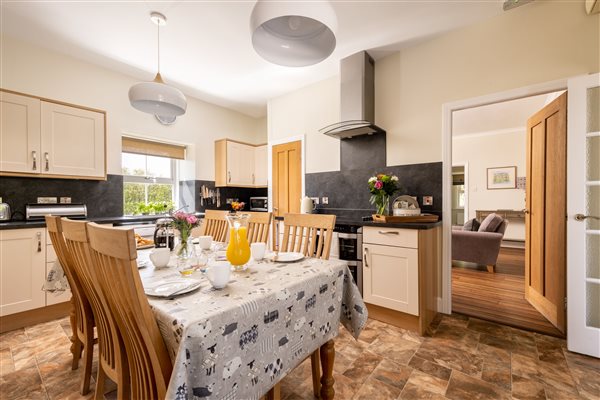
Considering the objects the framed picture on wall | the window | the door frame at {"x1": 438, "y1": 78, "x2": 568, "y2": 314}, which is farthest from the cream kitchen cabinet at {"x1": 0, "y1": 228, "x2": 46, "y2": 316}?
the framed picture on wall

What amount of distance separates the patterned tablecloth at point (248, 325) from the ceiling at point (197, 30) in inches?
86.2

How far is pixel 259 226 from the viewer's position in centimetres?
208

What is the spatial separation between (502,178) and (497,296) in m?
4.31

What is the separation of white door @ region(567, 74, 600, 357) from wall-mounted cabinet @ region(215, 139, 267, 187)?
365 centimetres

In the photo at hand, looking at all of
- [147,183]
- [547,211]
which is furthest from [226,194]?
[547,211]

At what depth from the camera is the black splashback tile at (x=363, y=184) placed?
8.78ft

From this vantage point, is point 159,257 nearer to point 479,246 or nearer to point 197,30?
point 197,30

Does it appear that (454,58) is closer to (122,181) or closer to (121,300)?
(121,300)

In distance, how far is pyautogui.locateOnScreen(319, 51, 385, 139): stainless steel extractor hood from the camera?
9.40 feet

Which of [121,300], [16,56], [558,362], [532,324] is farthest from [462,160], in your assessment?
[16,56]

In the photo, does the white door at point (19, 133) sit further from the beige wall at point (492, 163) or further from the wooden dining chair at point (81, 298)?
the beige wall at point (492, 163)

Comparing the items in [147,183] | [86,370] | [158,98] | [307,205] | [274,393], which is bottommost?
[86,370]

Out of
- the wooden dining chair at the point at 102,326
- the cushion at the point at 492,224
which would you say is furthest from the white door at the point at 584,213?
the wooden dining chair at the point at 102,326

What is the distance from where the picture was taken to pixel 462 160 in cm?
660
